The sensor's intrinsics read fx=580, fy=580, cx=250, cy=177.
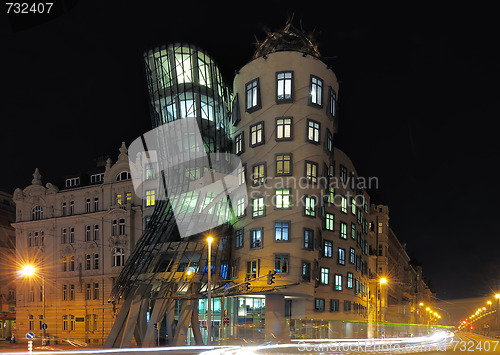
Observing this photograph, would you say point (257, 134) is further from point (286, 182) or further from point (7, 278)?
point (7, 278)

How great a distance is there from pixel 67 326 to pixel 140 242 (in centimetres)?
2269

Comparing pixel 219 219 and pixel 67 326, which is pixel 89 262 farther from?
pixel 219 219

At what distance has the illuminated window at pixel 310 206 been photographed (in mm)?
59500

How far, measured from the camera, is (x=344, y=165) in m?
73.9

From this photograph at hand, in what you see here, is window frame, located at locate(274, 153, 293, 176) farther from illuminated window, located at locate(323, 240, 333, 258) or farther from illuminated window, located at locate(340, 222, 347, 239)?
illuminated window, located at locate(340, 222, 347, 239)

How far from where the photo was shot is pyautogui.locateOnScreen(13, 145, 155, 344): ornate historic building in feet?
249

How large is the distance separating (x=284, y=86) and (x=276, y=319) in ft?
77.8

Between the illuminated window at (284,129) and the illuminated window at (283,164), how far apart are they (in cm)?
181

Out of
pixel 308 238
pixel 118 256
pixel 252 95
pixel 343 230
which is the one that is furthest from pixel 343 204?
pixel 118 256

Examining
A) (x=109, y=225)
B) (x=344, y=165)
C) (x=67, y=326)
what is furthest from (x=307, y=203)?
(x=67, y=326)

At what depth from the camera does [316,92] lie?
6122cm

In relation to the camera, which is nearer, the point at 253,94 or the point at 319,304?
the point at 253,94

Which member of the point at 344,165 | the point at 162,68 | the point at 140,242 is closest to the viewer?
the point at 140,242

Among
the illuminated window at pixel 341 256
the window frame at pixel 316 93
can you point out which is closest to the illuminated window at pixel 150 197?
the illuminated window at pixel 341 256
